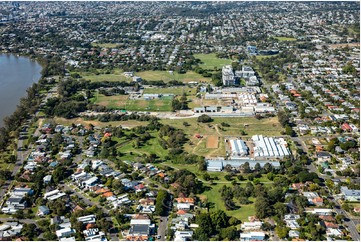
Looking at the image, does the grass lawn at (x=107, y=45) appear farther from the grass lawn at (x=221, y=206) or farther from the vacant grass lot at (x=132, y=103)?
the grass lawn at (x=221, y=206)

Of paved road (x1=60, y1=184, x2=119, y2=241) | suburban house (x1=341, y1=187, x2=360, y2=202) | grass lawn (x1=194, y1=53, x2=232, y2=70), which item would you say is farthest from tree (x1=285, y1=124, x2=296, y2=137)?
grass lawn (x1=194, y1=53, x2=232, y2=70)

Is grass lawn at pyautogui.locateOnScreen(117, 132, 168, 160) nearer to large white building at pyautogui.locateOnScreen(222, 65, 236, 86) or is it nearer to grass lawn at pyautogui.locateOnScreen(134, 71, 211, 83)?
large white building at pyautogui.locateOnScreen(222, 65, 236, 86)

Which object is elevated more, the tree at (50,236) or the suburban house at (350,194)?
the suburban house at (350,194)

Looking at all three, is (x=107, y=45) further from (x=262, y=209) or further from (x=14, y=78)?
(x=262, y=209)

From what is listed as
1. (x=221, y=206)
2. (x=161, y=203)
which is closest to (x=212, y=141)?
(x=221, y=206)

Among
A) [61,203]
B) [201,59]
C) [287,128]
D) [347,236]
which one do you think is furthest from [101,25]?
[347,236]

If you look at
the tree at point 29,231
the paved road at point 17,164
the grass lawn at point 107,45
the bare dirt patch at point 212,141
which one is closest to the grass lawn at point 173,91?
the bare dirt patch at point 212,141
